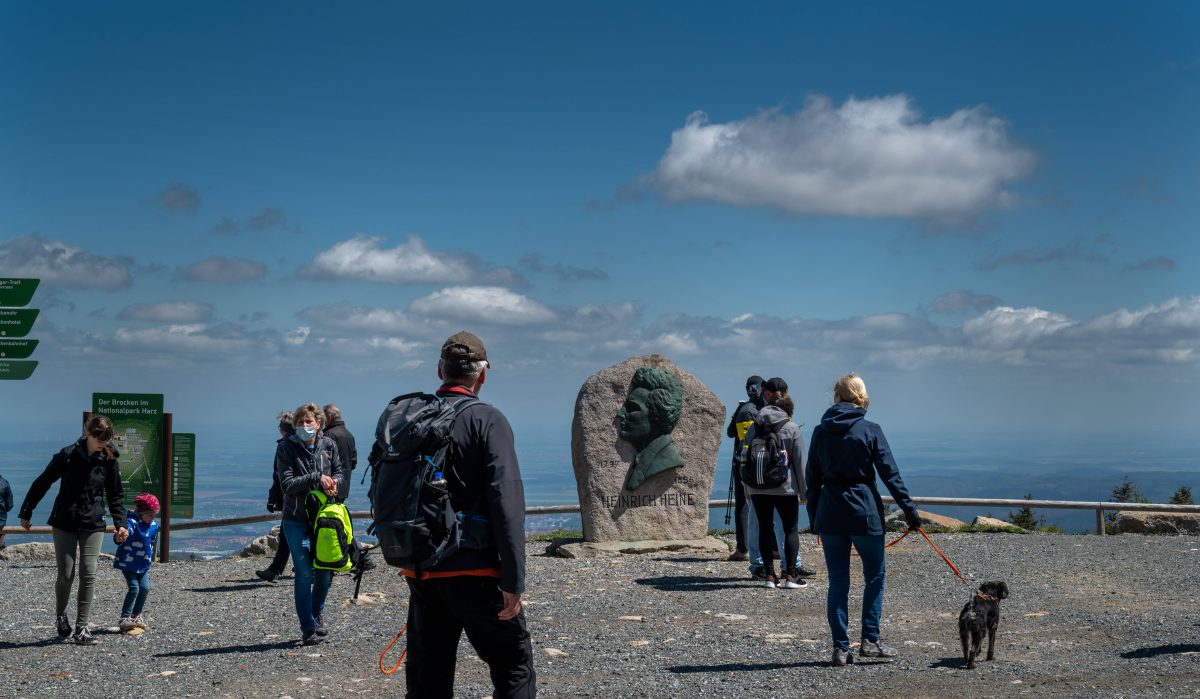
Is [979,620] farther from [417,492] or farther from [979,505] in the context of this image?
[979,505]

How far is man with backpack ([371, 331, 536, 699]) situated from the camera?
14.6 ft

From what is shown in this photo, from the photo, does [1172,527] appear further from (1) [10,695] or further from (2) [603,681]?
(1) [10,695]

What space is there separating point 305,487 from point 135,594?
161cm

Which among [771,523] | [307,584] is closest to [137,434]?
[307,584]

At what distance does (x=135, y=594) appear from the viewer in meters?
8.61

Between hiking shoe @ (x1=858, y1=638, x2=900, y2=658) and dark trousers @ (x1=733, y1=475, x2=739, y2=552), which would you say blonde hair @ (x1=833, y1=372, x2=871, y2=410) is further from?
dark trousers @ (x1=733, y1=475, x2=739, y2=552)

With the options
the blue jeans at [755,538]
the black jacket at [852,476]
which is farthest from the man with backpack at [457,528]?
the blue jeans at [755,538]

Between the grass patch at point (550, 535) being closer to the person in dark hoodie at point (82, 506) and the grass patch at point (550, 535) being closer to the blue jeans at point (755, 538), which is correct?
the blue jeans at point (755, 538)

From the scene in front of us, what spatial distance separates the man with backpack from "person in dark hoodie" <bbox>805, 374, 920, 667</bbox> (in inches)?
118

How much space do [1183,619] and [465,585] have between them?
7000 millimetres

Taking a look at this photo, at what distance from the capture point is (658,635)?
27.3 ft

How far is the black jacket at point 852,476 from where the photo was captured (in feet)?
22.8

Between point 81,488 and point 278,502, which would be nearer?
point 81,488

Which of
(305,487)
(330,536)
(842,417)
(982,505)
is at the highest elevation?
(842,417)
